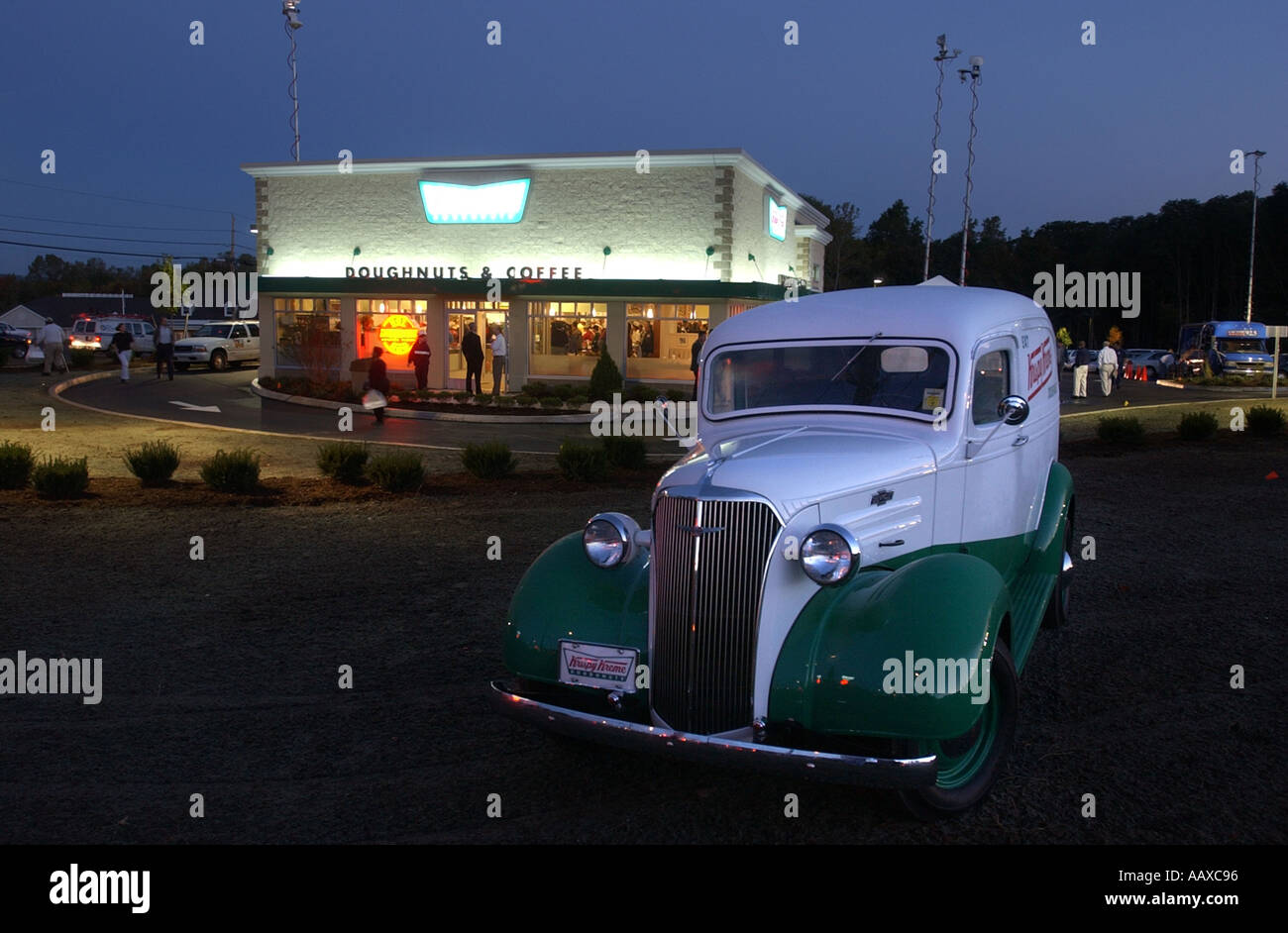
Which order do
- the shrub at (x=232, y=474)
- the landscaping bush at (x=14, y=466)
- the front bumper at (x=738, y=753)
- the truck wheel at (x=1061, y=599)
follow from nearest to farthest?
the front bumper at (x=738, y=753) < the truck wheel at (x=1061, y=599) < the shrub at (x=232, y=474) < the landscaping bush at (x=14, y=466)

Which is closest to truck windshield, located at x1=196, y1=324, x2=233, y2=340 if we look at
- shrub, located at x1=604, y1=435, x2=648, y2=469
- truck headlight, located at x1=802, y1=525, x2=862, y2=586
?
shrub, located at x1=604, y1=435, x2=648, y2=469

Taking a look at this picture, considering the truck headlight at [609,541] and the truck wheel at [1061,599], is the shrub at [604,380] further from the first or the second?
the truck headlight at [609,541]

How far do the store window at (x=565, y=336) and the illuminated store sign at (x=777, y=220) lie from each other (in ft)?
23.1

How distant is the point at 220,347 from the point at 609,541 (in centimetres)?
3695

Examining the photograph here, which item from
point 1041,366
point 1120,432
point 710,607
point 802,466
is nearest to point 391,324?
point 1120,432

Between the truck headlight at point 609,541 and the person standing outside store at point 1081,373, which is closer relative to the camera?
the truck headlight at point 609,541

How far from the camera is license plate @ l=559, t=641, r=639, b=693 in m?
4.44

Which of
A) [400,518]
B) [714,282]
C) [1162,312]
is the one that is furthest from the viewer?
[1162,312]

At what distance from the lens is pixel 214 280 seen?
1992cm

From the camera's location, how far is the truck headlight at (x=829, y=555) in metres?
4.13

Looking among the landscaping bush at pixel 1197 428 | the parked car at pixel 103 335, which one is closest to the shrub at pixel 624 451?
the landscaping bush at pixel 1197 428

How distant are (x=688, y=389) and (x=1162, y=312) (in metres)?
61.5
